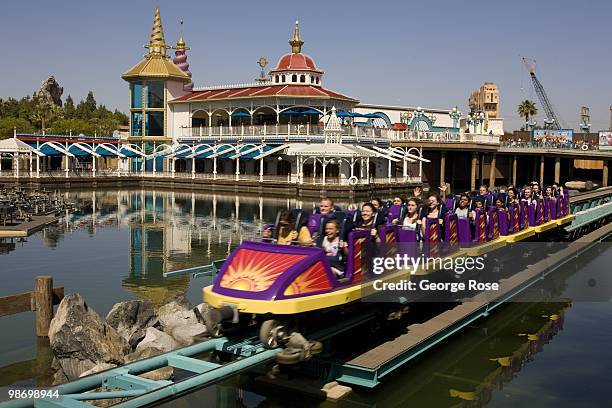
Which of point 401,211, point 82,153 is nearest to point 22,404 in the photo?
point 401,211

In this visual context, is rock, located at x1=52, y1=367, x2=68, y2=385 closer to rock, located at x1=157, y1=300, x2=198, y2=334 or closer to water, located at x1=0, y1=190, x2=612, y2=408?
water, located at x1=0, y1=190, x2=612, y2=408

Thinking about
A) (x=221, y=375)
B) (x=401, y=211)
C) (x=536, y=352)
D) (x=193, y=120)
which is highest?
(x=193, y=120)

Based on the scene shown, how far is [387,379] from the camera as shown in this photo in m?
10.2

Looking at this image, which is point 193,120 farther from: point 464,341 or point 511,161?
point 464,341

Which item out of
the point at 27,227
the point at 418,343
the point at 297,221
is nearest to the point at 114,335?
the point at 297,221

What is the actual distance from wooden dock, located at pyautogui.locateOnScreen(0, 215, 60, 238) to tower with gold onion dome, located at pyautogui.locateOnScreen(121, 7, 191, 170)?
113 ft

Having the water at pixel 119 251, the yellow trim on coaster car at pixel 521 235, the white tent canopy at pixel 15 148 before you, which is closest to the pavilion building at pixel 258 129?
the white tent canopy at pixel 15 148

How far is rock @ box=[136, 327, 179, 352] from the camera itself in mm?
10867

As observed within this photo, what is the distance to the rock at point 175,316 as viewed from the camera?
1198 cm

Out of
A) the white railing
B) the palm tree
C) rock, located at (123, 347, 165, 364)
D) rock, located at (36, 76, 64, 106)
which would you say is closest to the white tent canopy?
the white railing

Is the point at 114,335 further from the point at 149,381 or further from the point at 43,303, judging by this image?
the point at 149,381

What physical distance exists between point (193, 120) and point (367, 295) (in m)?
56.3

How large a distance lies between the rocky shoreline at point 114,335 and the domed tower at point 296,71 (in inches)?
1922

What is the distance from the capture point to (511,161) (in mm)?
75500
